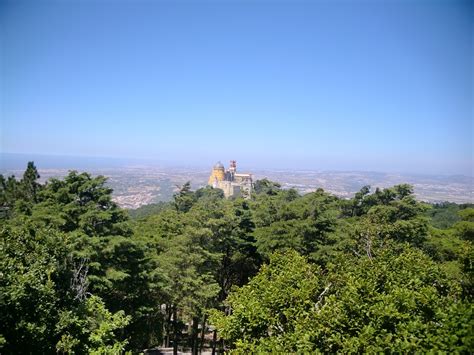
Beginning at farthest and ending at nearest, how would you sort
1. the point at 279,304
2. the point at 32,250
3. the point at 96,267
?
the point at 96,267, the point at 32,250, the point at 279,304

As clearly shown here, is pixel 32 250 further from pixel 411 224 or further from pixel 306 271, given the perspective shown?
pixel 411 224

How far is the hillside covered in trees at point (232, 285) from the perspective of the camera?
247 inches

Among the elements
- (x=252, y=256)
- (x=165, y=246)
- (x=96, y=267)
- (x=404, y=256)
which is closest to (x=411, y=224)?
(x=252, y=256)

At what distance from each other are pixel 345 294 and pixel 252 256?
1336cm

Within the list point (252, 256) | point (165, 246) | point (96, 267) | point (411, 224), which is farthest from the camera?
point (252, 256)

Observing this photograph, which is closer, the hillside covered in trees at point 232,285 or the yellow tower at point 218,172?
the hillside covered in trees at point 232,285

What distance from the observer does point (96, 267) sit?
11086mm

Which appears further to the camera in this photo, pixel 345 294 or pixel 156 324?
pixel 156 324

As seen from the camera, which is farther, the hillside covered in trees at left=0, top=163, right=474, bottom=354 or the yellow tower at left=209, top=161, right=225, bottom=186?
A: the yellow tower at left=209, top=161, right=225, bottom=186

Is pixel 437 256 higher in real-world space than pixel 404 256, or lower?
lower

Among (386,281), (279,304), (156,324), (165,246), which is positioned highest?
(386,281)

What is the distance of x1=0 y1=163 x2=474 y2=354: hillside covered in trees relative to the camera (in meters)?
6.28

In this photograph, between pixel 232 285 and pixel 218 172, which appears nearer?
pixel 232 285

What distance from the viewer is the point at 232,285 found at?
427 inches
